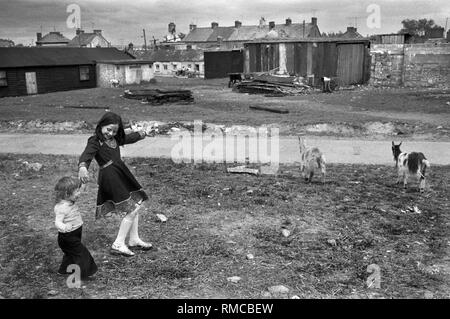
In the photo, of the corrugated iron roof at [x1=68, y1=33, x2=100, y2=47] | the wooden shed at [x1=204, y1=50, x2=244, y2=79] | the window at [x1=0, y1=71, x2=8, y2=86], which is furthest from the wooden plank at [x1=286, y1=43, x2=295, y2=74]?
the corrugated iron roof at [x1=68, y1=33, x2=100, y2=47]

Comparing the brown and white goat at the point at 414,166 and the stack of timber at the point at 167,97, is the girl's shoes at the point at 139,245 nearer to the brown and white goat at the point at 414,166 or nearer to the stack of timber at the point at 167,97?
the brown and white goat at the point at 414,166

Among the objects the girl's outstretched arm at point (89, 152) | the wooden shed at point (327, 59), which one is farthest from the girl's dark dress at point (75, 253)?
the wooden shed at point (327, 59)

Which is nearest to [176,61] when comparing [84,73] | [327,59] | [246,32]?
[246,32]

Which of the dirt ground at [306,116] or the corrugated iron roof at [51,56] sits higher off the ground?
the corrugated iron roof at [51,56]

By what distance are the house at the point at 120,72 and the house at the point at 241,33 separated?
1260 inches

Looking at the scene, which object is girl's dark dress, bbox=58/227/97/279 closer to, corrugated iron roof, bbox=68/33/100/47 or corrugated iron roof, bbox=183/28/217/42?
corrugated iron roof, bbox=68/33/100/47

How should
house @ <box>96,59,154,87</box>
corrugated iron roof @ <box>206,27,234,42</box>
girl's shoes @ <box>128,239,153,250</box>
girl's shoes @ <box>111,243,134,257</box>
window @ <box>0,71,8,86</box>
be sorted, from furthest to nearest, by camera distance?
corrugated iron roof @ <box>206,27,234,42</box> → house @ <box>96,59,154,87</box> → window @ <box>0,71,8,86</box> → girl's shoes @ <box>128,239,153,250</box> → girl's shoes @ <box>111,243,134,257</box>

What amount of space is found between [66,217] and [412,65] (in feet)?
94.0

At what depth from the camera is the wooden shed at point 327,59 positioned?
1227 inches

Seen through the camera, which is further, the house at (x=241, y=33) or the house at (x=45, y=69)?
the house at (x=241, y=33)

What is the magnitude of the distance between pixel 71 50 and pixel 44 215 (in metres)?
33.9

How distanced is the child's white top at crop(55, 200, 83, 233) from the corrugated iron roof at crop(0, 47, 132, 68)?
29786 mm

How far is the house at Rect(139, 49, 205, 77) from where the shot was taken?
58.4 meters
